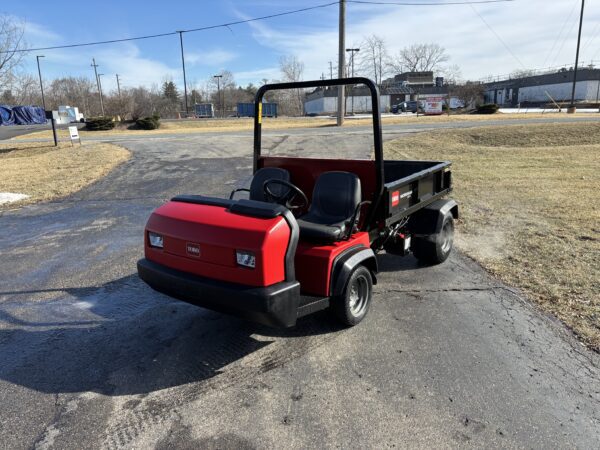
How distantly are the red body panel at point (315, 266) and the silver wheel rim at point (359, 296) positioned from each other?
0.41 m

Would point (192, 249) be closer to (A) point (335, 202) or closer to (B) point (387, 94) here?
(A) point (335, 202)

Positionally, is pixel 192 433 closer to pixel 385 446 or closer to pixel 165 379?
pixel 165 379

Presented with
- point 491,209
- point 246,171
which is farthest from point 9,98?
point 491,209

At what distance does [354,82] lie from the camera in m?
3.64

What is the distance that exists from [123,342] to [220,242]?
1.32 m

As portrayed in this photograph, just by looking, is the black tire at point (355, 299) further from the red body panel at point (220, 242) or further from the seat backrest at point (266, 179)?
the seat backrest at point (266, 179)

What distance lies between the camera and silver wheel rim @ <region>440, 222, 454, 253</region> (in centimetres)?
520

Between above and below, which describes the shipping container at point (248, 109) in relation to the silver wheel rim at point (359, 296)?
above

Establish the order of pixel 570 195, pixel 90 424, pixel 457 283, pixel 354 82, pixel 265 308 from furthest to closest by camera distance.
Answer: pixel 570 195 → pixel 457 283 → pixel 354 82 → pixel 265 308 → pixel 90 424

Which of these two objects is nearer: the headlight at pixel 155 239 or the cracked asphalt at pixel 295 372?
the cracked asphalt at pixel 295 372

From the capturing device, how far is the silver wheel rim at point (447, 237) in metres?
5.20

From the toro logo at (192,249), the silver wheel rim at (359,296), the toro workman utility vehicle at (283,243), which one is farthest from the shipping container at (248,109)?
the toro logo at (192,249)

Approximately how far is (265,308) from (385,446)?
102 centimetres

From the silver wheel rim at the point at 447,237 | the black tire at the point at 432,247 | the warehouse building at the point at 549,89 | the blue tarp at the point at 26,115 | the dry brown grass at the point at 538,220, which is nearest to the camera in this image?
the dry brown grass at the point at 538,220
